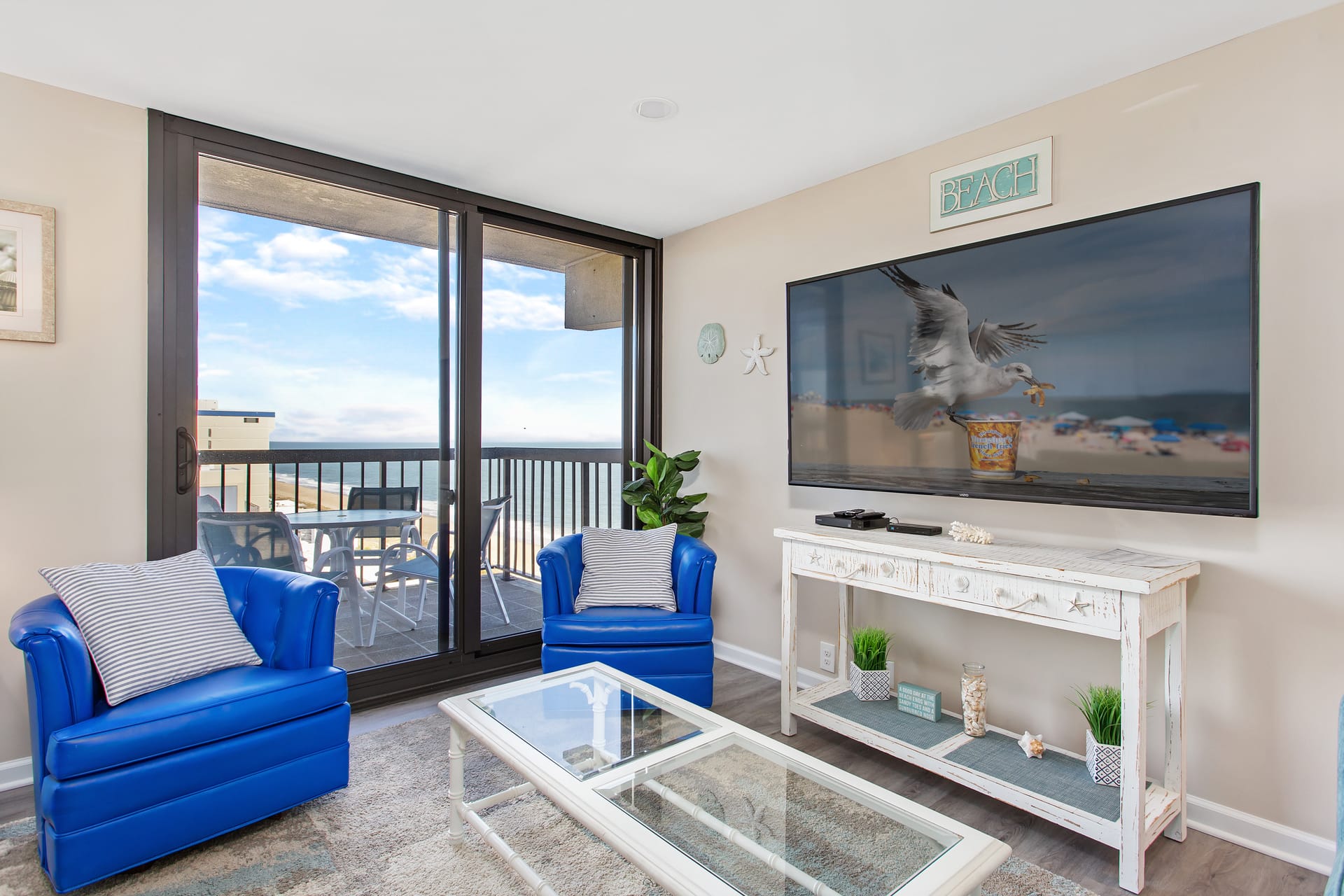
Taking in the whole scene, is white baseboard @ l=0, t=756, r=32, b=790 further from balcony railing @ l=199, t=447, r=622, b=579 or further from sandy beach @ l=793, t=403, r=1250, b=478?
sandy beach @ l=793, t=403, r=1250, b=478

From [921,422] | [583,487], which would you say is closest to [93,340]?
[583,487]

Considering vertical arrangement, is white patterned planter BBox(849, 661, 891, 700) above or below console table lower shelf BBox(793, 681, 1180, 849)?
above

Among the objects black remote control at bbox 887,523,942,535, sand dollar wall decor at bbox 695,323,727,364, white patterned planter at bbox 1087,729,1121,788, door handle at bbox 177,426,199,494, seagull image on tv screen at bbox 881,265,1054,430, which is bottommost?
white patterned planter at bbox 1087,729,1121,788

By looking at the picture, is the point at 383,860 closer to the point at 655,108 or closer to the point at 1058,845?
the point at 1058,845

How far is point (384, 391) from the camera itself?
3.38 meters

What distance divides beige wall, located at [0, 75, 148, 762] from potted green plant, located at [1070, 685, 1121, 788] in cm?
351

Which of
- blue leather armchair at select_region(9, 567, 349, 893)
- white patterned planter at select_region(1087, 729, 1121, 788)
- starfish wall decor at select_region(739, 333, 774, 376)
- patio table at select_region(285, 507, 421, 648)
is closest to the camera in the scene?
blue leather armchair at select_region(9, 567, 349, 893)

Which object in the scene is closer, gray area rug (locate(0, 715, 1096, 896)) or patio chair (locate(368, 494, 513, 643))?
gray area rug (locate(0, 715, 1096, 896))

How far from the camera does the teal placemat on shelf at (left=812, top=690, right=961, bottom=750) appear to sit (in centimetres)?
253

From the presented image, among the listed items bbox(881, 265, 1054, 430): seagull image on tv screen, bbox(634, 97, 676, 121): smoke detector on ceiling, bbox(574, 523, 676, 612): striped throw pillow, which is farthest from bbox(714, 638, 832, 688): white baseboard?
bbox(634, 97, 676, 121): smoke detector on ceiling

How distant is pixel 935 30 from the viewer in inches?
84.6

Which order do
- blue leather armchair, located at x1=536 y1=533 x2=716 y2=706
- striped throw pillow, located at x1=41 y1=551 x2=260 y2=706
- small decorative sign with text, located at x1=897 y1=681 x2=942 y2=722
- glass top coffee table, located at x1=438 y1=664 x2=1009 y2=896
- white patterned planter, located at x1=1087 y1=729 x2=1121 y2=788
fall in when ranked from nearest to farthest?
glass top coffee table, located at x1=438 y1=664 x2=1009 y2=896
striped throw pillow, located at x1=41 y1=551 x2=260 y2=706
white patterned planter, located at x1=1087 y1=729 x2=1121 y2=788
small decorative sign with text, located at x1=897 y1=681 x2=942 y2=722
blue leather armchair, located at x1=536 y1=533 x2=716 y2=706

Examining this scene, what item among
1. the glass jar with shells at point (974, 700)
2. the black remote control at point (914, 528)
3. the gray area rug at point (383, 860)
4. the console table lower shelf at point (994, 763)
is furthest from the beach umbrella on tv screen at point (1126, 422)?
the gray area rug at point (383, 860)

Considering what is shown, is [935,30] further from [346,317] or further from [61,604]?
[61,604]
